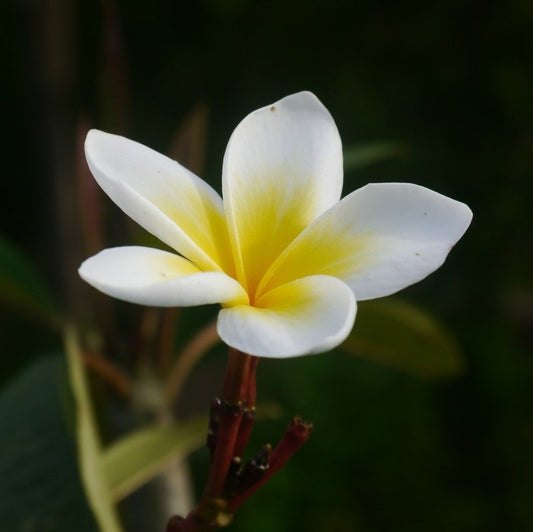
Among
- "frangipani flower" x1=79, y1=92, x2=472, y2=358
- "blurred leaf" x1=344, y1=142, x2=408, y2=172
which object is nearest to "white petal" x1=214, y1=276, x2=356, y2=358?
"frangipani flower" x1=79, y1=92, x2=472, y2=358

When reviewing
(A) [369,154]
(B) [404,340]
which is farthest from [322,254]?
(B) [404,340]

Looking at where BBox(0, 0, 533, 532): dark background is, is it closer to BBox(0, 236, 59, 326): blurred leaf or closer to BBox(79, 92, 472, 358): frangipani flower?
BBox(0, 236, 59, 326): blurred leaf

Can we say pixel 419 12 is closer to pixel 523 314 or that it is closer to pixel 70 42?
pixel 70 42

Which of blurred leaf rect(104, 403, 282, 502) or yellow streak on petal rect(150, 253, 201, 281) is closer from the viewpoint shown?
yellow streak on petal rect(150, 253, 201, 281)

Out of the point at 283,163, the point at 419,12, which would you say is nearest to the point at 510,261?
the point at 419,12

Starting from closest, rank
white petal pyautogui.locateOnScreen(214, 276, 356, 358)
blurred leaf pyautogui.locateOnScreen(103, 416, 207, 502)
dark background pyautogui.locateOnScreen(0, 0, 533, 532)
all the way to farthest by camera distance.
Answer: white petal pyautogui.locateOnScreen(214, 276, 356, 358) < blurred leaf pyautogui.locateOnScreen(103, 416, 207, 502) < dark background pyautogui.locateOnScreen(0, 0, 533, 532)

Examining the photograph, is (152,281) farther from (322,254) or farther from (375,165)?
(375,165)

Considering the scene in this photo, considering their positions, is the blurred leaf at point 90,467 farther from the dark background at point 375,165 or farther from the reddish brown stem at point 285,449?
the dark background at point 375,165

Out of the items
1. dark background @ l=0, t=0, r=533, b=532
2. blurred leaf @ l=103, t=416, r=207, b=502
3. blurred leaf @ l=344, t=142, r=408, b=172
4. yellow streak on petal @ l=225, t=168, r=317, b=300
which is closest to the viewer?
yellow streak on petal @ l=225, t=168, r=317, b=300
